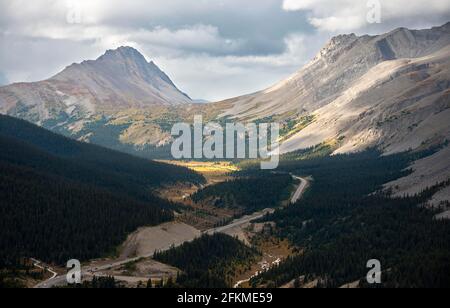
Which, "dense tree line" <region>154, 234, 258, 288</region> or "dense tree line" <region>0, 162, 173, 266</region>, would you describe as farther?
"dense tree line" <region>0, 162, 173, 266</region>

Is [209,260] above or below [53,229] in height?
below

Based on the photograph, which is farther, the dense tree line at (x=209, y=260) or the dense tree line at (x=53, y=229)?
the dense tree line at (x=53, y=229)

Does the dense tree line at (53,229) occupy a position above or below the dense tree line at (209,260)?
above

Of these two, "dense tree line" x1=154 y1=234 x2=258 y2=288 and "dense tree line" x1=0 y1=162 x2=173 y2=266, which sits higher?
"dense tree line" x1=0 y1=162 x2=173 y2=266

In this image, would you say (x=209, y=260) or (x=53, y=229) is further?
(x=53, y=229)

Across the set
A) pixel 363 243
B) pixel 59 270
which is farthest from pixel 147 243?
pixel 363 243

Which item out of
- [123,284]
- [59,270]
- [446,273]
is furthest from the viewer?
[59,270]
